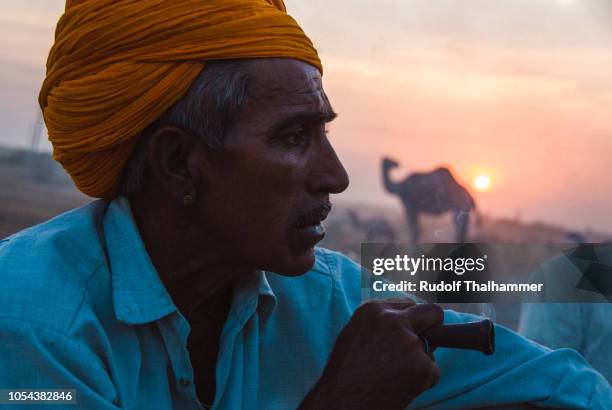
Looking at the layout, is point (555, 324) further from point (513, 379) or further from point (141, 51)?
point (141, 51)

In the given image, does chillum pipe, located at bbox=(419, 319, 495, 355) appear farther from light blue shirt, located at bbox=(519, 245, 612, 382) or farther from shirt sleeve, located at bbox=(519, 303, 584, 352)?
shirt sleeve, located at bbox=(519, 303, 584, 352)

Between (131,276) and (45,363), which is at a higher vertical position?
(131,276)

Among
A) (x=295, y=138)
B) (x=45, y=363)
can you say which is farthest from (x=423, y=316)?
(x=45, y=363)

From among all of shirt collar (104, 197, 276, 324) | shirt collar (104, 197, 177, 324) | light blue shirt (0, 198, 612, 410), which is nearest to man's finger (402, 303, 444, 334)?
light blue shirt (0, 198, 612, 410)

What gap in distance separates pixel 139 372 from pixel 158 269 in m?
0.26

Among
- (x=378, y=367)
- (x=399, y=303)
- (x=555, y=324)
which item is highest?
(x=399, y=303)

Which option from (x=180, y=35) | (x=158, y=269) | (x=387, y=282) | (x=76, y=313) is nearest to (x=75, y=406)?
(x=76, y=313)

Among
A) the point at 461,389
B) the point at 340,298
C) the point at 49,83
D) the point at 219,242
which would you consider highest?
the point at 49,83

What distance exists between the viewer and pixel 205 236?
2006mm

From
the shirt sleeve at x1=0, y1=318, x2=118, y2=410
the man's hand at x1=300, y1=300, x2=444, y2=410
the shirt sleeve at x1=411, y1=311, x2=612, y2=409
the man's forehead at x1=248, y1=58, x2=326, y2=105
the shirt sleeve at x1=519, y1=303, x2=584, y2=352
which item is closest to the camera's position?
the shirt sleeve at x1=0, y1=318, x2=118, y2=410

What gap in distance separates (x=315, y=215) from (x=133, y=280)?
0.41m

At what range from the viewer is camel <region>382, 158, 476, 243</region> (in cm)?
305

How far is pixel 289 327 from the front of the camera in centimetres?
215

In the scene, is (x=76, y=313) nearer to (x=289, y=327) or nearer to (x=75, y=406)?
(x=75, y=406)
